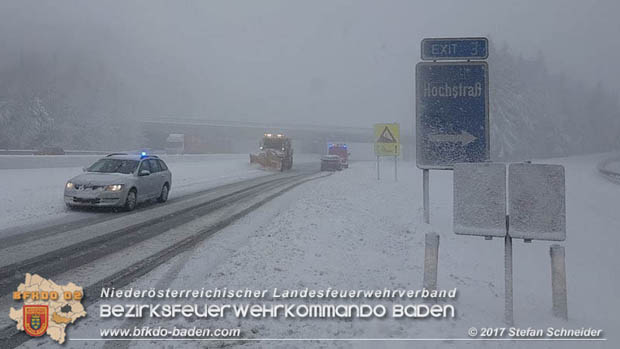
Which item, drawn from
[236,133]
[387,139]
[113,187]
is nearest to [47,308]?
[113,187]

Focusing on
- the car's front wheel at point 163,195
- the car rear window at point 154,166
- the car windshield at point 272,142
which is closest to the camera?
the car rear window at point 154,166

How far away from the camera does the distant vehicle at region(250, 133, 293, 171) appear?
31.2 meters

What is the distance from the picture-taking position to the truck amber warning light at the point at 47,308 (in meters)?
3.62

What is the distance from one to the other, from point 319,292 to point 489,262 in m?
3.64

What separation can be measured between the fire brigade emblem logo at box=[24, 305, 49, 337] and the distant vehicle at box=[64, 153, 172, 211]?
6534 millimetres

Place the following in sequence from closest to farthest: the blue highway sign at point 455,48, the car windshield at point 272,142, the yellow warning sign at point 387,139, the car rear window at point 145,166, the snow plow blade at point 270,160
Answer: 1. the blue highway sign at point 455,48
2. the car rear window at point 145,166
3. the yellow warning sign at point 387,139
4. the snow plow blade at point 270,160
5. the car windshield at point 272,142

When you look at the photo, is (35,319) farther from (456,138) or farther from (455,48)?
(455,48)

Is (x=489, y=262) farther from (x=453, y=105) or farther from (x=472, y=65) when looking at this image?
(x=472, y=65)

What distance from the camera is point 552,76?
7375 cm

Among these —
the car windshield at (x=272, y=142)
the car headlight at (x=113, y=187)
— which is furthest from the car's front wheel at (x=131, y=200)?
the car windshield at (x=272, y=142)

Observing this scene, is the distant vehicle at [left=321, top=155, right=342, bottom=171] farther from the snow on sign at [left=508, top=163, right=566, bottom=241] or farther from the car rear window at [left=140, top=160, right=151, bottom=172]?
the snow on sign at [left=508, top=163, right=566, bottom=241]

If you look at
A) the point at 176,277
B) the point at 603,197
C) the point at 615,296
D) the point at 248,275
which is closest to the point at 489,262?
the point at 615,296

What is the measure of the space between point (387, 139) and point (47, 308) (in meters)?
16.7

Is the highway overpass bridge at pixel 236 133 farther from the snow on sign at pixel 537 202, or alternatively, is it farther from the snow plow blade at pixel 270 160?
the snow on sign at pixel 537 202
